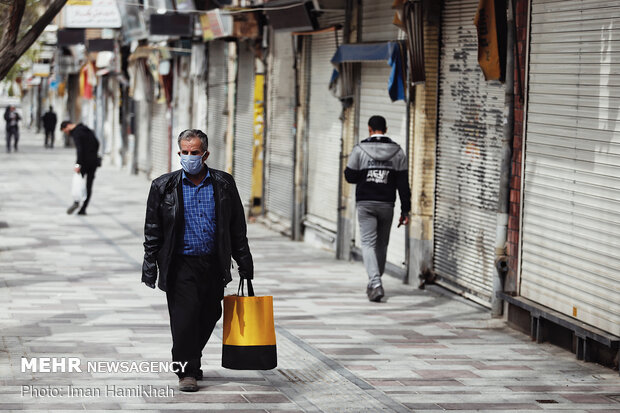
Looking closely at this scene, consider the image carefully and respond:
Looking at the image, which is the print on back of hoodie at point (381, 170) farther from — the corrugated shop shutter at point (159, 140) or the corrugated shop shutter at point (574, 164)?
the corrugated shop shutter at point (159, 140)

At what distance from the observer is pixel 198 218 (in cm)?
781

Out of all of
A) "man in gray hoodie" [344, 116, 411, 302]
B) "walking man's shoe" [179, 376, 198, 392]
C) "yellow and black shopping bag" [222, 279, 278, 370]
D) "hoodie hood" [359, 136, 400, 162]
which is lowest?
"walking man's shoe" [179, 376, 198, 392]

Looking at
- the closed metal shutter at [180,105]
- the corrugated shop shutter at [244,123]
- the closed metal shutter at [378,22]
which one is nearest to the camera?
the closed metal shutter at [378,22]

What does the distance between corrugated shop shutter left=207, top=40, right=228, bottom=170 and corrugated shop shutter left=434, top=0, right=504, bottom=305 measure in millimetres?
10314

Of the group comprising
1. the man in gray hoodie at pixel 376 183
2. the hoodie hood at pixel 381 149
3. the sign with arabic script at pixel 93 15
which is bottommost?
the man in gray hoodie at pixel 376 183

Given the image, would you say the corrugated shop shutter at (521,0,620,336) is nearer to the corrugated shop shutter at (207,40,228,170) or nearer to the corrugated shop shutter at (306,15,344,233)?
the corrugated shop shutter at (306,15,344,233)

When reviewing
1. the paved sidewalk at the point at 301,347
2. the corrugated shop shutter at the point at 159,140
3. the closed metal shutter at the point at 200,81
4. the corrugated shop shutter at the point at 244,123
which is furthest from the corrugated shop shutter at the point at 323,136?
the corrugated shop shutter at the point at 159,140

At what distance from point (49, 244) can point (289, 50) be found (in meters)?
5.05

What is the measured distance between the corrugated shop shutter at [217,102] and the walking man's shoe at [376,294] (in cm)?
1122

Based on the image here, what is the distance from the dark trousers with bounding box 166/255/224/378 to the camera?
7.79 metres

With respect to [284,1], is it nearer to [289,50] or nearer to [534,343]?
[289,50]

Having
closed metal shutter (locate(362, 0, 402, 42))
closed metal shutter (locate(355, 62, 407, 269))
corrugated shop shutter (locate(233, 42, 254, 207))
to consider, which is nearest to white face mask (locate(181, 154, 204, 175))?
closed metal shutter (locate(355, 62, 407, 269))

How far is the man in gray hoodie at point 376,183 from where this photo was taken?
1222cm

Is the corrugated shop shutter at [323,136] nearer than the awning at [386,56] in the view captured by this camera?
No
